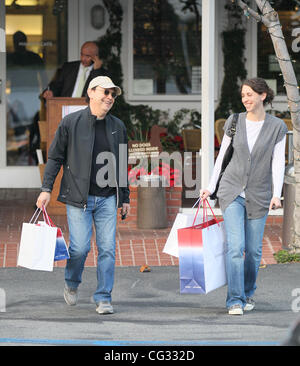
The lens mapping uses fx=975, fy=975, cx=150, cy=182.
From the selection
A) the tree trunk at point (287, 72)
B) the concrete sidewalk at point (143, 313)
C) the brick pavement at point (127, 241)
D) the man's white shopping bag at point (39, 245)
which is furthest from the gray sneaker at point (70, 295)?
the tree trunk at point (287, 72)

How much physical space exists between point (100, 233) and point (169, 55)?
24.5 ft

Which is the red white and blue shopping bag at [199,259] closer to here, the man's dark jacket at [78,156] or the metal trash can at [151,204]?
the man's dark jacket at [78,156]

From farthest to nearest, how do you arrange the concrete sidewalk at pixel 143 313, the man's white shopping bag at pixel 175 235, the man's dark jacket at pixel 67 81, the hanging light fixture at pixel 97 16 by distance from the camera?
the hanging light fixture at pixel 97 16, the man's dark jacket at pixel 67 81, the man's white shopping bag at pixel 175 235, the concrete sidewalk at pixel 143 313

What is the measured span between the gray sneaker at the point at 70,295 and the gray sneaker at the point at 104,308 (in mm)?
334

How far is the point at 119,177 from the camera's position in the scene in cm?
745

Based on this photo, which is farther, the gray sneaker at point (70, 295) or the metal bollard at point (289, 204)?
the metal bollard at point (289, 204)

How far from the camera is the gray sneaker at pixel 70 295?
772 cm

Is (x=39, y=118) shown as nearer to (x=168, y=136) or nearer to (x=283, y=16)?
(x=168, y=136)

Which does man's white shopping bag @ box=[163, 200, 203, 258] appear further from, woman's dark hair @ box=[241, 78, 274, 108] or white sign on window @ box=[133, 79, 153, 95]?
white sign on window @ box=[133, 79, 153, 95]

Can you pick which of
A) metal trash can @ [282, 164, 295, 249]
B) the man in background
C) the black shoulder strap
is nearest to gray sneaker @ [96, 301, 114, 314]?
the black shoulder strap

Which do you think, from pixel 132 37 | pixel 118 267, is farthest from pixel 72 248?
pixel 132 37
